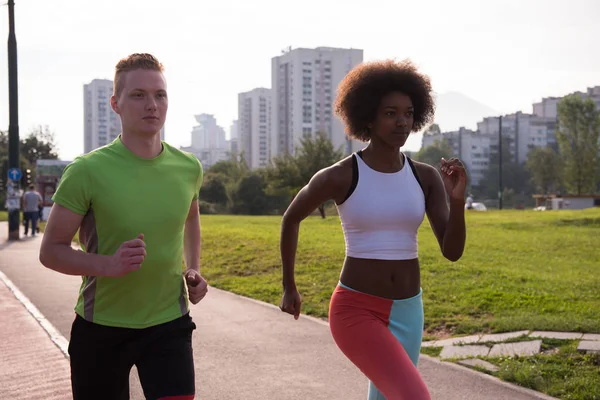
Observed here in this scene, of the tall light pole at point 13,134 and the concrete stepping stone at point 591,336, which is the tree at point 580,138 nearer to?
the tall light pole at point 13,134

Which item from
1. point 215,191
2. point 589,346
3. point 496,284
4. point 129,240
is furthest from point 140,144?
point 215,191

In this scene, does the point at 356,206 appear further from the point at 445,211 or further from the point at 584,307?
the point at 584,307

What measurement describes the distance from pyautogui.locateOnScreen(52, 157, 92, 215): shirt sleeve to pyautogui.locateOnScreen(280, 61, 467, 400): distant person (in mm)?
1094

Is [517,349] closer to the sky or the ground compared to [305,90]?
closer to the ground

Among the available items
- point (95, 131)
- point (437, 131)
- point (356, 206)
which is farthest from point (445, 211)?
point (437, 131)

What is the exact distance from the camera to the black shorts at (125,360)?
A: 3.39m

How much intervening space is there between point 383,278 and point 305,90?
486 feet

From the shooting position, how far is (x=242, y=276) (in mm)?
14883

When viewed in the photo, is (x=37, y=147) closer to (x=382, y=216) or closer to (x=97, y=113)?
(x=97, y=113)

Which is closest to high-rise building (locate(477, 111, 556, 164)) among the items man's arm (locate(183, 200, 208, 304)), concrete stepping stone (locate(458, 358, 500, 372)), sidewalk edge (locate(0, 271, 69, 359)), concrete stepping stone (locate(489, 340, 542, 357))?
sidewalk edge (locate(0, 271, 69, 359))

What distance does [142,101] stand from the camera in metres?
3.45

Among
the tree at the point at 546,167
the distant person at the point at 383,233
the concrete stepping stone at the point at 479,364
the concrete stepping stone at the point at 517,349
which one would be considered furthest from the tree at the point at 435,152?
the distant person at the point at 383,233

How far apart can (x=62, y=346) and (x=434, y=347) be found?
3.67 metres

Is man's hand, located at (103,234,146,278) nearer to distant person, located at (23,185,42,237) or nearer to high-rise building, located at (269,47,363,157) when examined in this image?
distant person, located at (23,185,42,237)
